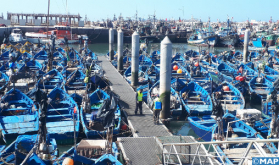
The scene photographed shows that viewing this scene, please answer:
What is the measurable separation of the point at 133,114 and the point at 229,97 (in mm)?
7769

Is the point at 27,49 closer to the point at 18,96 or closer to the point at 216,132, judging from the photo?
the point at 18,96

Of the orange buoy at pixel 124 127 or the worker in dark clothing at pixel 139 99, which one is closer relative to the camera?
the orange buoy at pixel 124 127

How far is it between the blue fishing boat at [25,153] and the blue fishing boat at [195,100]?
968 cm

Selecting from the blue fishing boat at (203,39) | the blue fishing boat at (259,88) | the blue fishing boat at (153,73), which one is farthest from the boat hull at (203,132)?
the blue fishing boat at (203,39)

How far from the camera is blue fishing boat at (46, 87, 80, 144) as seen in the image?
613 inches

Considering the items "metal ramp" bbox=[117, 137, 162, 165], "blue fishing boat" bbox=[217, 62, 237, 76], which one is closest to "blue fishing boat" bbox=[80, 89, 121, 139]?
"metal ramp" bbox=[117, 137, 162, 165]

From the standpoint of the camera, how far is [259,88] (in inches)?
973

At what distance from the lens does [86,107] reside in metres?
17.7

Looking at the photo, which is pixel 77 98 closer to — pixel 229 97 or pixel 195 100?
pixel 195 100

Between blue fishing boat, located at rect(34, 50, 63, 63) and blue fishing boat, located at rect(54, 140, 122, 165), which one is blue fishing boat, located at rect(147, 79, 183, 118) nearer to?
blue fishing boat, located at rect(54, 140, 122, 165)

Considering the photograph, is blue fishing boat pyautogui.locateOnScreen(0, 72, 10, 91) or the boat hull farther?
blue fishing boat pyautogui.locateOnScreen(0, 72, 10, 91)

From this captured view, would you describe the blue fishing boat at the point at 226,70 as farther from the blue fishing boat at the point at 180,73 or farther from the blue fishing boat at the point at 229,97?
the blue fishing boat at the point at 229,97

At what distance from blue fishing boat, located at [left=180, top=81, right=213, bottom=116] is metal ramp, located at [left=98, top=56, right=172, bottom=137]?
3026 millimetres

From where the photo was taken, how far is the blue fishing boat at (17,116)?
15.6 metres
